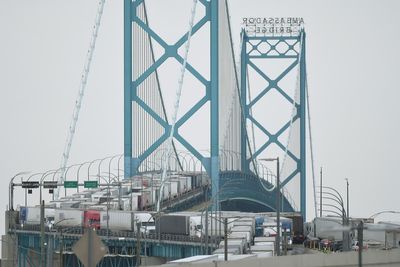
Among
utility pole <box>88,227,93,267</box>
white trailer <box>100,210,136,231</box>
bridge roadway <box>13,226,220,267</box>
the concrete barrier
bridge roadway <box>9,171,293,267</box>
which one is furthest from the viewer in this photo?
white trailer <box>100,210,136,231</box>

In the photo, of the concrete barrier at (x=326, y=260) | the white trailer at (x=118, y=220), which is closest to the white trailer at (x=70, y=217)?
the white trailer at (x=118, y=220)

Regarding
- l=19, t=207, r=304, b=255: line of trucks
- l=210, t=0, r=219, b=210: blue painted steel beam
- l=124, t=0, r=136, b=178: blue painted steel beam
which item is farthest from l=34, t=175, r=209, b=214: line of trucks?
l=210, t=0, r=219, b=210: blue painted steel beam

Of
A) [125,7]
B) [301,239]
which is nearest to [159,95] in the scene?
[125,7]

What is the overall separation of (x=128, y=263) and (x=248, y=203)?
53.2m

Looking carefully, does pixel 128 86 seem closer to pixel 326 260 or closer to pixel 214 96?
pixel 214 96

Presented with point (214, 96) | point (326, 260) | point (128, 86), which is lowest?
point (326, 260)

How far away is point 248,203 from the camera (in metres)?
121

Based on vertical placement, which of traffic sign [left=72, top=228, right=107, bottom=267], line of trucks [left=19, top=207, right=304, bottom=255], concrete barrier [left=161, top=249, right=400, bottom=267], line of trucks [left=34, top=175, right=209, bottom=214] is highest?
line of trucks [left=34, top=175, right=209, bottom=214]

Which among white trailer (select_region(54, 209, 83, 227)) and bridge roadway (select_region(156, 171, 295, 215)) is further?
bridge roadway (select_region(156, 171, 295, 215))

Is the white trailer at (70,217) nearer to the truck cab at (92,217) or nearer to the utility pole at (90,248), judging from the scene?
the truck cab at (92,217)

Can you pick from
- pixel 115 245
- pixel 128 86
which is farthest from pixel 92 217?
pixel 128 86

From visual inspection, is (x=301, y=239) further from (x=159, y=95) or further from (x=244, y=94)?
(x=244, y=94)

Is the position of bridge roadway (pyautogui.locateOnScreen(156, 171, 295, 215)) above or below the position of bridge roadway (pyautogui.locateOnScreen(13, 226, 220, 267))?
above

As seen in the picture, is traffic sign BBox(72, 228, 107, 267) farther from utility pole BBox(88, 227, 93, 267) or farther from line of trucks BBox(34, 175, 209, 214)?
line of trucks BBox(34, 175, 209, 214)
